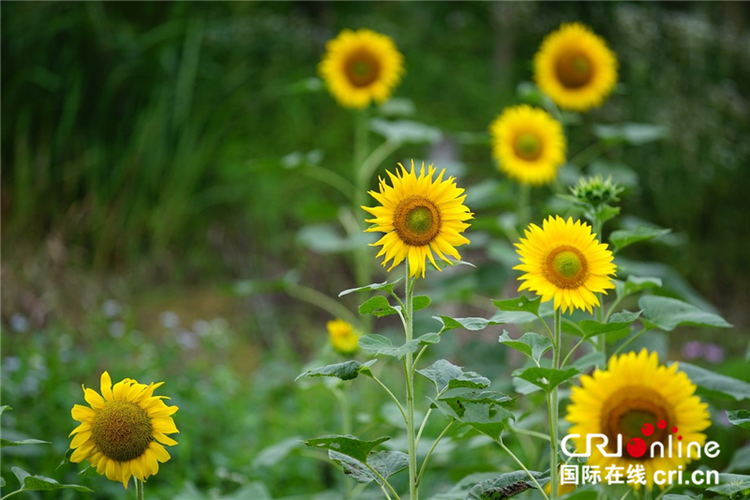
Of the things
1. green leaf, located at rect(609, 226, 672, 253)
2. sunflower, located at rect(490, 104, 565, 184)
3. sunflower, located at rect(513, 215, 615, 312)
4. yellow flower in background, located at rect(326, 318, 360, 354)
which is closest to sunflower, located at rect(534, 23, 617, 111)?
sunflower, located at rect(490, 104, 565, 184)

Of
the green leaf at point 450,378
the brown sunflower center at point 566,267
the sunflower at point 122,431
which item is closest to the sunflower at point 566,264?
the brown sunflower center at point 566,267

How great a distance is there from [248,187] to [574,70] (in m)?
1.45

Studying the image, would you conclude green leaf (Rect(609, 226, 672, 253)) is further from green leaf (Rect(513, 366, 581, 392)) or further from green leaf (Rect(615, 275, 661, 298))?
green leaf (Rect(513, 366, 581, 392))

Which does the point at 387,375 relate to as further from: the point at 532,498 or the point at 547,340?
the point at 547,340

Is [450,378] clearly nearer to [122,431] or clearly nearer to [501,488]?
[501,488]

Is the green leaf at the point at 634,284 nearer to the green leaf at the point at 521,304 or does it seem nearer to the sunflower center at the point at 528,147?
the green leaf at the point at 521,304

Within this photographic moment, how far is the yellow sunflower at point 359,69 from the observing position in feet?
6.45

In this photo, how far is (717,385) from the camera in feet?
3.44

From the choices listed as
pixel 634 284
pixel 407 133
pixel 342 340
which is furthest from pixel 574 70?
pixel 634 284

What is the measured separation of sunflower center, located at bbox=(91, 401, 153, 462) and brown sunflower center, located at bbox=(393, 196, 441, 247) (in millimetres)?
363

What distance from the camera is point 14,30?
287 cm

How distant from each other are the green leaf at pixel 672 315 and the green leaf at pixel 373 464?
368 mm

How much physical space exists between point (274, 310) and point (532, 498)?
1711 millimetres

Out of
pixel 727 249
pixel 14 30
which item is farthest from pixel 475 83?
pixel 14 30
